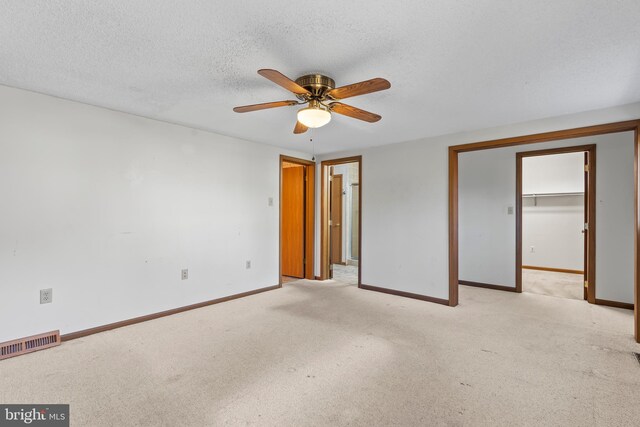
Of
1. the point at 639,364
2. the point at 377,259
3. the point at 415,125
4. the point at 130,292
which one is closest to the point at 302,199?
the point at 377,259

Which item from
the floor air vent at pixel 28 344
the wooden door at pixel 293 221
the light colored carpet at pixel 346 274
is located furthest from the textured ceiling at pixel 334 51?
the light colored carpet at pixel 346 274

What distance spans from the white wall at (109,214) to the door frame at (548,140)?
2786mm

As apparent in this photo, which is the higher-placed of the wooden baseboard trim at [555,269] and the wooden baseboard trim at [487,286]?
the wooden baseboard trim at [555,269]

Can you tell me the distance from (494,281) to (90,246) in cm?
539

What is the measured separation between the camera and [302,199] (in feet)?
18.2

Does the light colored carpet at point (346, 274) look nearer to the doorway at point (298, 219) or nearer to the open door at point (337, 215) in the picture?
the open door at point (337, 215)

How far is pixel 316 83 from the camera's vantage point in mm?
2270

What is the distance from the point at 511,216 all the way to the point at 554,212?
2.42 metres

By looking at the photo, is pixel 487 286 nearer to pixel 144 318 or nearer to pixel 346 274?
pixel 346 274

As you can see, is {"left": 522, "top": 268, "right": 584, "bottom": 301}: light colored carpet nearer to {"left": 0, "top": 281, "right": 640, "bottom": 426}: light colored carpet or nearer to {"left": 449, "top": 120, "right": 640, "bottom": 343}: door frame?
{"left": 0, "top": 281, "right": 640, "bottom": 426}: light colored carpet

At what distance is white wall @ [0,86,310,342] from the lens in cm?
261

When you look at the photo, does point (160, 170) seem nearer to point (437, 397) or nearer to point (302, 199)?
point (302, 199)

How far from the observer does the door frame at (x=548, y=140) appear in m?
2.87

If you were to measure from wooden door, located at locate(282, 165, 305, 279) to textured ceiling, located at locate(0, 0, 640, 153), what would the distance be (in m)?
2.54
